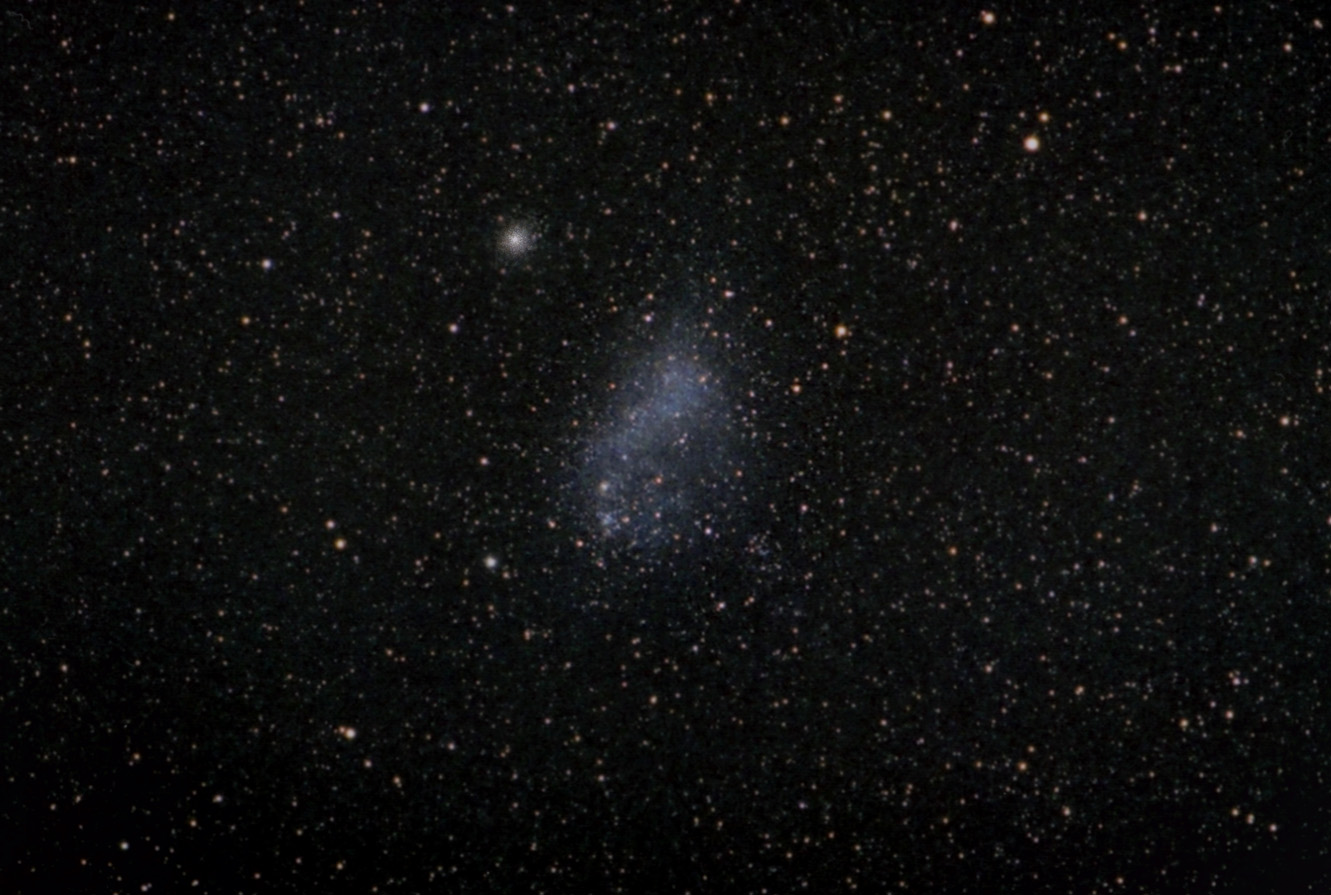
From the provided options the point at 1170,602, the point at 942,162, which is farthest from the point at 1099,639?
the point at 942,162

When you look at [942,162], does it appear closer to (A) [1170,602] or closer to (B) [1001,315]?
(B) [1001,315]

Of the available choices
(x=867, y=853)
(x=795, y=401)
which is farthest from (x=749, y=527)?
(x=867, y=853)

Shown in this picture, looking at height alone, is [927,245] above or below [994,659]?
above

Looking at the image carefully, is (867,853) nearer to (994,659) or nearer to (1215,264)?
(994,659)

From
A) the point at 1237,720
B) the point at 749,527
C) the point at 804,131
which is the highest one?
the point at 804,131

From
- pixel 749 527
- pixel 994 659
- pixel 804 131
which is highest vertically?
pixel 804 131

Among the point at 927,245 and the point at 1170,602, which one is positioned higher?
the point at 927,245
